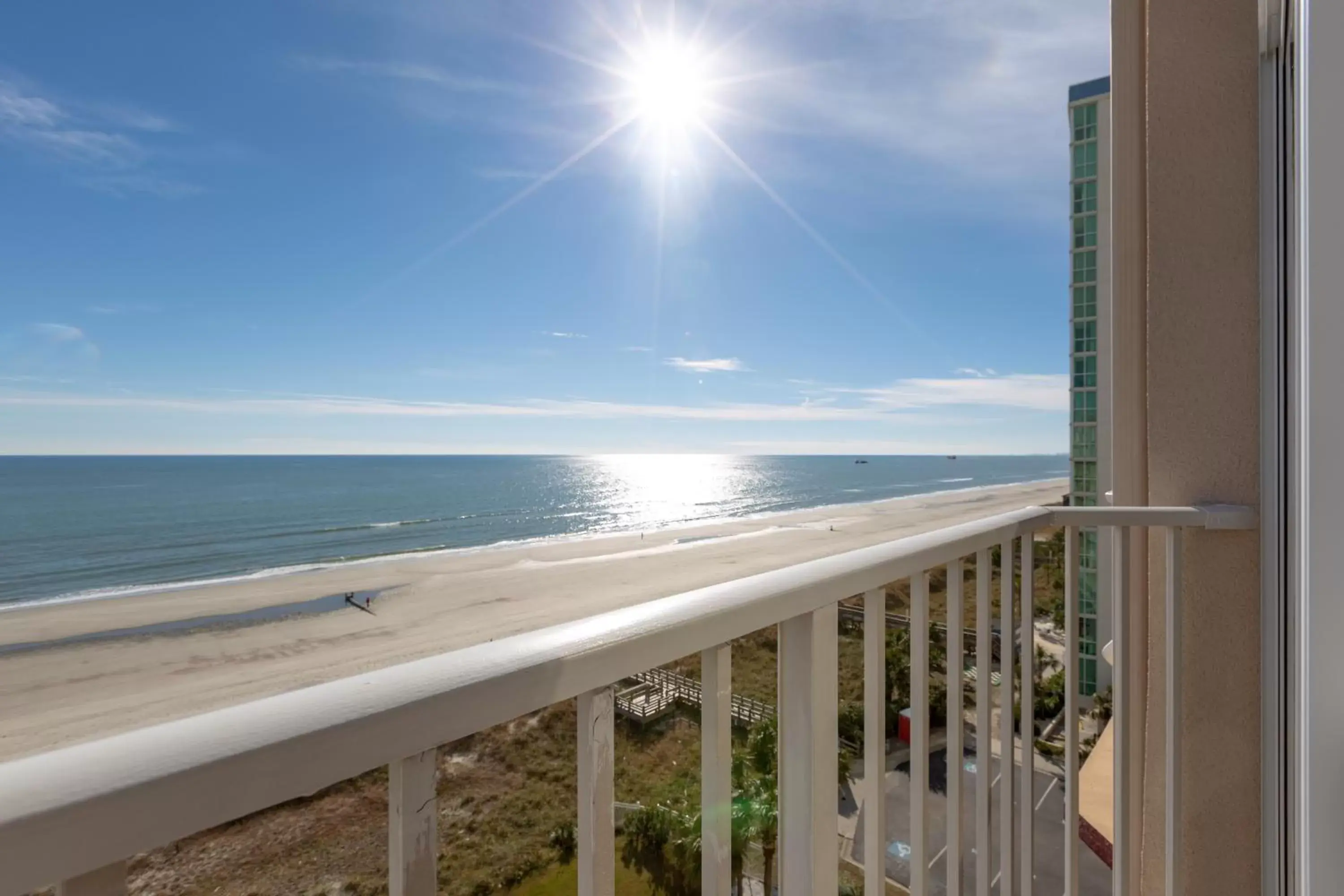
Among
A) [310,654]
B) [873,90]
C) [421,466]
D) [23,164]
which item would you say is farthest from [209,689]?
[421,466]

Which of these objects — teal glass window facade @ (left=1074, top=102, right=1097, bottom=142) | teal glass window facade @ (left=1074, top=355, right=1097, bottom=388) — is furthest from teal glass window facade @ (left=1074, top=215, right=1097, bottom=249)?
teal glass window facade @ (left=1074, top=355, right=1097, bottom=388)

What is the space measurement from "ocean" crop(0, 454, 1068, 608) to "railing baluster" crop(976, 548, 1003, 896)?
1776 cm

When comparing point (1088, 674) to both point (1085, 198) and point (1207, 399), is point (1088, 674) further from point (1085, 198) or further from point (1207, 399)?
point (1207, 399)

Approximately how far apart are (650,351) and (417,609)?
2640cm

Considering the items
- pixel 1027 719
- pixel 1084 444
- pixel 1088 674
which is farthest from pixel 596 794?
pixel 1088 674

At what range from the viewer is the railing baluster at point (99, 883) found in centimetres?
28

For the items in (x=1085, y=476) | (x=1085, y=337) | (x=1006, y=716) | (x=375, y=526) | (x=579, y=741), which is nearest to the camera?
(x=579, y=741)

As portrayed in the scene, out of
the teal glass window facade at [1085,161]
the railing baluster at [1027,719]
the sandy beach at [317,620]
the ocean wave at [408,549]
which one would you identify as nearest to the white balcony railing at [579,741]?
the railing baluster at [1027,719]

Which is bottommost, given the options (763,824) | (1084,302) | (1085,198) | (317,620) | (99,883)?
(317,620)

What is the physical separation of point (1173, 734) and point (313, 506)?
29.6 metres

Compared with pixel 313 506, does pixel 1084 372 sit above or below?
above

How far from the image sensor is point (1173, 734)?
1402 mm

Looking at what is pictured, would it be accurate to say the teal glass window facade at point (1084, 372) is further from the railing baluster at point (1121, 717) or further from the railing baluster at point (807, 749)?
the railing baluster at point (807, 749)

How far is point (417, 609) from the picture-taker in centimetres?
1272
